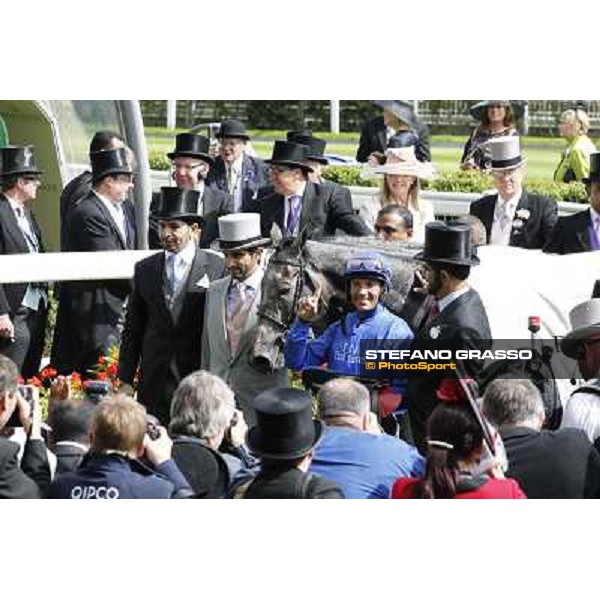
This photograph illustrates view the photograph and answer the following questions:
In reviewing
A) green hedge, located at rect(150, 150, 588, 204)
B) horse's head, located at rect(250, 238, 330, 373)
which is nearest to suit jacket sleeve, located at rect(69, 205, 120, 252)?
green hedge, located at rect(150, 150, 588, 204)

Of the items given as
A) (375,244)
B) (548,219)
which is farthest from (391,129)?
(375,244)

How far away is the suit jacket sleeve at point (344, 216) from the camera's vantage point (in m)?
9.07

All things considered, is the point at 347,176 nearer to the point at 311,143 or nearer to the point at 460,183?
the point at 460,183

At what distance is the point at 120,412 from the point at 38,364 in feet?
6.75

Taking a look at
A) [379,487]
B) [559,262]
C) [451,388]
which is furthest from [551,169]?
[379,487]

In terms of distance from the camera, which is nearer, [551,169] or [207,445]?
[207,445]

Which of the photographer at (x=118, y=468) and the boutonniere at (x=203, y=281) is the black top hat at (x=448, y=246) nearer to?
the boutonniere at (x=203, y=281)

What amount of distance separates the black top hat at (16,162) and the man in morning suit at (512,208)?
2.32 m

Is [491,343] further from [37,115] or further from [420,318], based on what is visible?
[37,115]

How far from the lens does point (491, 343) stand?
8.19 meters

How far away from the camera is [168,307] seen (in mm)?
8828

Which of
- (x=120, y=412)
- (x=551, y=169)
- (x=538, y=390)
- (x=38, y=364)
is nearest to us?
(x=120, y=412)

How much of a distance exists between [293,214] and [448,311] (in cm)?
147

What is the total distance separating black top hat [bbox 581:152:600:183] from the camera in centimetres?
877
